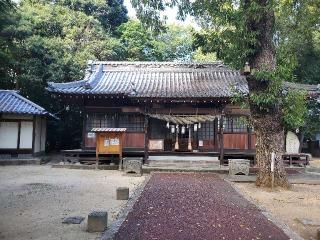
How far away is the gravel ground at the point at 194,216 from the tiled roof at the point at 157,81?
8.31m

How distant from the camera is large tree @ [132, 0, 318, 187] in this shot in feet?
40.2

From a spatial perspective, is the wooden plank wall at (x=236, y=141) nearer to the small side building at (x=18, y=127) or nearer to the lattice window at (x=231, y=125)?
the lattice window at (x=231, y=125)

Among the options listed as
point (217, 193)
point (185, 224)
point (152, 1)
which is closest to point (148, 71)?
point (152, 1)

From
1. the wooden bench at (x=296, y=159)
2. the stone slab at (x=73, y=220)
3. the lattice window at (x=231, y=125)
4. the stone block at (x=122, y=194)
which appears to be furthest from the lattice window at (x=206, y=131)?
the stone slab at (x=73, y=220)

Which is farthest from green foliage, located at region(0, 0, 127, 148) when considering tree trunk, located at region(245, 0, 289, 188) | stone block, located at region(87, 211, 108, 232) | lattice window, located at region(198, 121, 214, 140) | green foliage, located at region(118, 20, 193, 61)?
stone block, located at region(87, 211, 108, 232)

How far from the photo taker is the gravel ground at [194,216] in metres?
6.64

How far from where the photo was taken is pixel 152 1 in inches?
570

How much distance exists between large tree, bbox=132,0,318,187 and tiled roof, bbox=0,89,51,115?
1371 centimetres

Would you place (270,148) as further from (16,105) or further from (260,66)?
(16,105)

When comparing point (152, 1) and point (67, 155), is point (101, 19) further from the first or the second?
point (152, 1)

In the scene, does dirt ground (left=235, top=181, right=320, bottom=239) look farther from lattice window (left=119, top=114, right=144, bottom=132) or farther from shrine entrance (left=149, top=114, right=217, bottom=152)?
lattice window (left=119, top=114, right=144, bottom=132)

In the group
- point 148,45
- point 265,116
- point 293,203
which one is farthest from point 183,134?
point 148,45

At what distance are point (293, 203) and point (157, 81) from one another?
14.2 m

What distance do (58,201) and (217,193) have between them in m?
4.97
